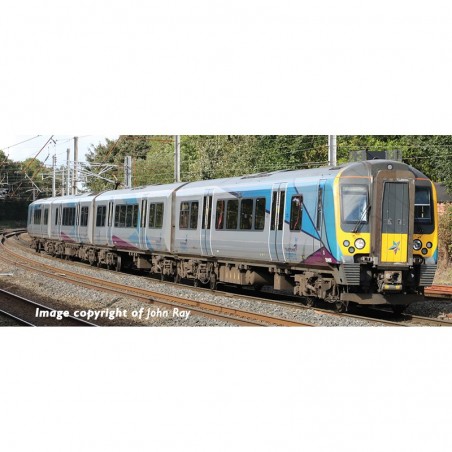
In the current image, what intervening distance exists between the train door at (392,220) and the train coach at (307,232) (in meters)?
0.02

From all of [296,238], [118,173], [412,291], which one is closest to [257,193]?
[296,238]

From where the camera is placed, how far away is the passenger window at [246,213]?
1684 cm

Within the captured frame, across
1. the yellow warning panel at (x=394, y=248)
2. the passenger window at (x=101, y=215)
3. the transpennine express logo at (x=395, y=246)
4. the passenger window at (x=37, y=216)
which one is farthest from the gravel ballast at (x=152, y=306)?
the passenger window at (x=37, y=216)

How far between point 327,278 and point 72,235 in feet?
47.9

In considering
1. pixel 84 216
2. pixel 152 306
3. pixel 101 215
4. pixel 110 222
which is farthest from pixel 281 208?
pixel 84 216

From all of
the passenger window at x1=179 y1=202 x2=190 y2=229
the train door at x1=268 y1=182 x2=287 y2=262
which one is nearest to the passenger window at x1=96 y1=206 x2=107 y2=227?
the passenger window at x1=179 y1=202 x2=190 y2=229

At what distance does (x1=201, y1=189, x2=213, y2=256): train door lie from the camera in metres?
18.6

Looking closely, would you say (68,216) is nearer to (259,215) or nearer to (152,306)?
(259,215)

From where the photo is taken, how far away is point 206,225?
61.5ft

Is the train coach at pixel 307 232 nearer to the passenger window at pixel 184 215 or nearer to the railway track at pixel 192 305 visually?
the passenger window at pixel 184 215

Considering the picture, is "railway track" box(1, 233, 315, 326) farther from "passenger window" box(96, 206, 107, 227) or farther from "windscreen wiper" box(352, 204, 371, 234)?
"passenger window" box(96, 206, 107, 227)

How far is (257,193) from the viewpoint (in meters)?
16.7

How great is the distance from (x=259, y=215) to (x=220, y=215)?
1824mm

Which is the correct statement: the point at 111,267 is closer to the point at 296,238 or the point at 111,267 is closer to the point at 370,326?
the point at 296,238
